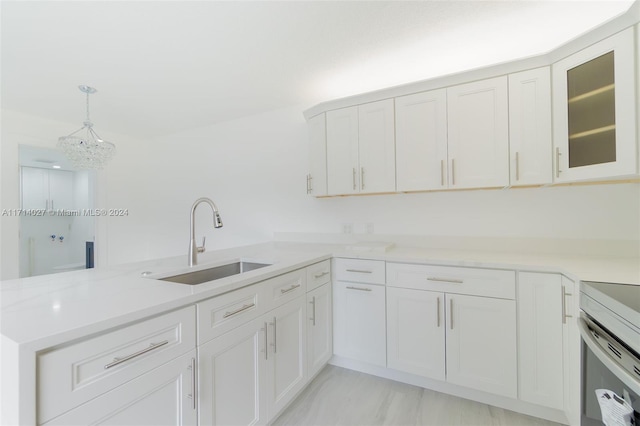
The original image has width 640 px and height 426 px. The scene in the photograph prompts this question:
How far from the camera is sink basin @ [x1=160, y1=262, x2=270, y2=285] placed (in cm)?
151

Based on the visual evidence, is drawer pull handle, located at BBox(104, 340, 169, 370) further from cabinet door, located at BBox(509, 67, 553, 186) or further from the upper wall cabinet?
cabinet door, located at BBox(509, 67, 553, 186)

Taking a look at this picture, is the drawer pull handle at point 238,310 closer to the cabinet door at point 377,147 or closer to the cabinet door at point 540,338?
the cabinet door at point 377,147

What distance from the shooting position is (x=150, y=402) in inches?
35.3

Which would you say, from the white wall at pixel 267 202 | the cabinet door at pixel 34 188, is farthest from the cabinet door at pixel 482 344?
the cabinet door at pixel 34 188

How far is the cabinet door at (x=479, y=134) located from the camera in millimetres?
1804

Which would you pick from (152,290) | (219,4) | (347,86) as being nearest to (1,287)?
(152,290)

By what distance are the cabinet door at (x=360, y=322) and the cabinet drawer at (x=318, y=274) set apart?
134mm

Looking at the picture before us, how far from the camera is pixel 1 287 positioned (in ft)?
3.61

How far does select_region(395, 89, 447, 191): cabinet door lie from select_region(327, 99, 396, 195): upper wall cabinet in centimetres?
7

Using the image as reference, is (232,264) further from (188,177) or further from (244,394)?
(188,177)

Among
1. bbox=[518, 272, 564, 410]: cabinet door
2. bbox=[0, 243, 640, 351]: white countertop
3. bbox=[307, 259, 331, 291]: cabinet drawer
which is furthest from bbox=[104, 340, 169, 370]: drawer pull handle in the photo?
bbox=[518, 272, 564, 410]: cabinet door

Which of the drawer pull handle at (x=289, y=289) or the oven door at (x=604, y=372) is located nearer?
the oven door at (x=604, y=372)

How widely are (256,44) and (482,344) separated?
8.13ft

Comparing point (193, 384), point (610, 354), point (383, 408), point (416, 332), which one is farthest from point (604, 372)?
point (193, 384)
